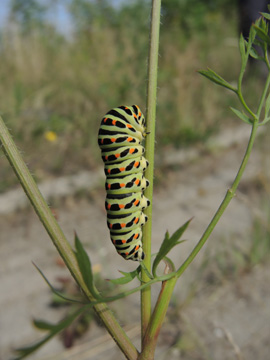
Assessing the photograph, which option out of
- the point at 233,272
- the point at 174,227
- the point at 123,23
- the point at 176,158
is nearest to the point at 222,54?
the point at 123,23

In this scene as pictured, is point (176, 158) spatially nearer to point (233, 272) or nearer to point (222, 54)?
point (233, 272)

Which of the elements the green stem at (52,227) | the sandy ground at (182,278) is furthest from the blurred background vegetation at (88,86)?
the green stem at (52,227)

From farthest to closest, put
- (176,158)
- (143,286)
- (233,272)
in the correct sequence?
1. (176,158)
2. (233,272)
3. (143,286)

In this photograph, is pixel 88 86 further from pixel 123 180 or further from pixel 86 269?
pixel 86 269

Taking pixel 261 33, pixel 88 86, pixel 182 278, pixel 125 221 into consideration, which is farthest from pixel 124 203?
pixel 88 86

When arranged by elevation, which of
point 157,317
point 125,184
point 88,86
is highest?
point 125,184

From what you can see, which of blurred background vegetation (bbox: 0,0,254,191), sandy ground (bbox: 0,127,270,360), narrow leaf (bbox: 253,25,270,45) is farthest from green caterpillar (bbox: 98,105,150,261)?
blurred background vegetation (bbox: 0,0,254,191)

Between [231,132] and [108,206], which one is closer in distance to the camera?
[108,206]
